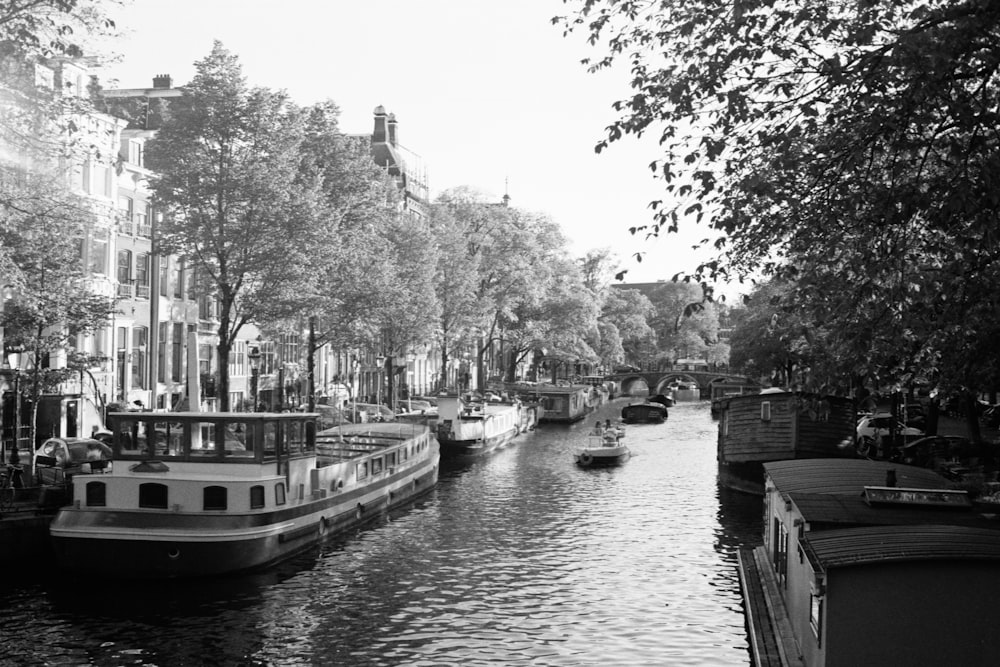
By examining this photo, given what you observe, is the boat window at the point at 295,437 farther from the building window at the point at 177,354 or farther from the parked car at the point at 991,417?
the parked car at the point at 991,417

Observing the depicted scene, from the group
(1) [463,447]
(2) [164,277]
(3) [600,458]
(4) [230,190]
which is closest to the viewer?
(4) [230,190]

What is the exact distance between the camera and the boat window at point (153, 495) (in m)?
26.4

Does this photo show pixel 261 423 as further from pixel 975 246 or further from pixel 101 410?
pixel 101 410

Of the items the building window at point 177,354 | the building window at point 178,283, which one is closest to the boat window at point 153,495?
the building window at point 177,354

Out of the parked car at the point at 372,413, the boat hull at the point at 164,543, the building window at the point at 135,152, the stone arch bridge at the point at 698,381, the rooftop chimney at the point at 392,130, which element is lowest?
the boat hull at the point at 164,543

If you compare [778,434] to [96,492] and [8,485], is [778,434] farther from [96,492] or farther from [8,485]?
[8,485]

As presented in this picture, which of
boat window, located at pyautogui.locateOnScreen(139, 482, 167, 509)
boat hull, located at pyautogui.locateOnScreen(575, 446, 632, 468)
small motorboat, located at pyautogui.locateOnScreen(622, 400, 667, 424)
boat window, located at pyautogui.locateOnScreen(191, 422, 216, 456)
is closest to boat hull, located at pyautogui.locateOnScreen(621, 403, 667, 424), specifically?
small motorboat, located at pyautogui.locateOnScreen(622, 400, 667, 424)

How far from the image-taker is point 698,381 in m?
132

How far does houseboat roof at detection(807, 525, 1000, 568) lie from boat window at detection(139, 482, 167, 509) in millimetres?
16758

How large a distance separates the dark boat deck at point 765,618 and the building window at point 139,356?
115 ft

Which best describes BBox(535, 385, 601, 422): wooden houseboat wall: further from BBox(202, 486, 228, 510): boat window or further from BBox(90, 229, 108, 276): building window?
BBox(202, 486, 228, 510): boat window

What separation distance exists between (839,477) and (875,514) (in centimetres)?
608

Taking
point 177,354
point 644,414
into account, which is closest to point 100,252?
point 177,354

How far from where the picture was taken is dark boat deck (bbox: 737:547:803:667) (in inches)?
670
